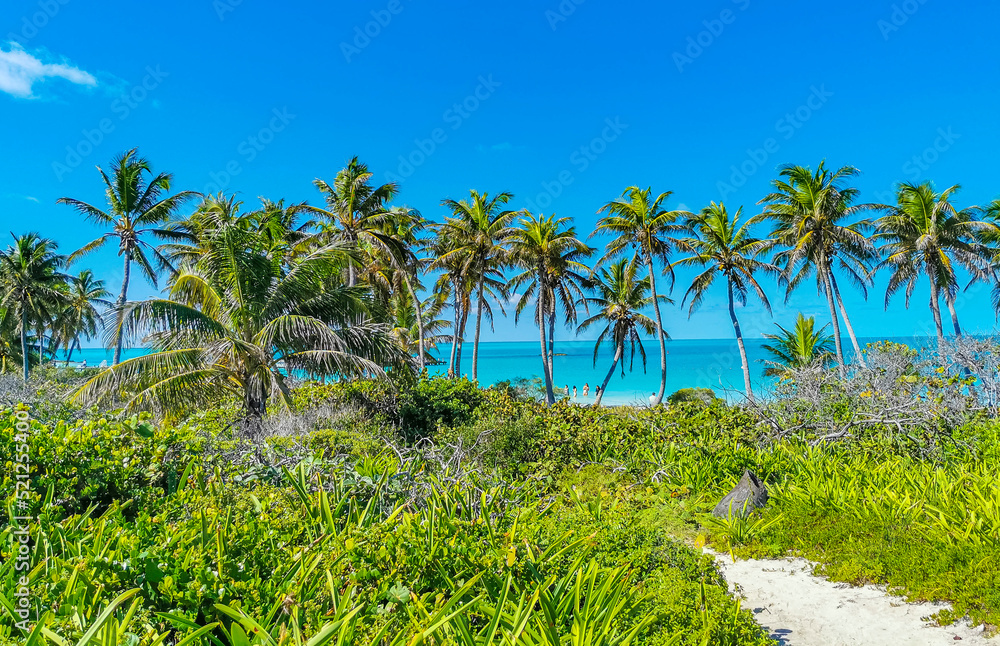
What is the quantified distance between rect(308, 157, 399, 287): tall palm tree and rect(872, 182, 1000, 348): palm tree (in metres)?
22.9

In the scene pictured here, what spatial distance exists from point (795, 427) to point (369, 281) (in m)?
19.3

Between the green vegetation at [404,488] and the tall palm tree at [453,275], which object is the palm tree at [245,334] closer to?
the green vegetation at [404,488]

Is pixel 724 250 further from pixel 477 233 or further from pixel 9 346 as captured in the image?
pixel 9 346

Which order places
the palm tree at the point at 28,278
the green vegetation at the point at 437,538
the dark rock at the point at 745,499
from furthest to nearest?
the palm tree at the point at 28,278 < the dark rock at the point at 745,499 < the green vegetation at the point at 437,538

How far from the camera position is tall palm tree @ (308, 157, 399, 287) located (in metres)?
20.9

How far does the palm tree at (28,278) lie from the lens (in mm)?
27094

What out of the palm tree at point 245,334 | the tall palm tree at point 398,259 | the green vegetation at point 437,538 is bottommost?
the green vegetation at point 437,538

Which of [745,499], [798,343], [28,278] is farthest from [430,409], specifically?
[28,278]

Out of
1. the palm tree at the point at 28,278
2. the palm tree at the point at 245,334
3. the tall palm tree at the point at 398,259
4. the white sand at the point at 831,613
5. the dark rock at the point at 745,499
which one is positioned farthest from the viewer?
the palm tree at the point at 28,278

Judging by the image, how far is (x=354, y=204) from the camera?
2136cm

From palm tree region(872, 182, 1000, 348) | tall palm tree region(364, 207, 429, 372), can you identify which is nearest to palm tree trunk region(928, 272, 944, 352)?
palm tree region(872, 182, 1000, 348)

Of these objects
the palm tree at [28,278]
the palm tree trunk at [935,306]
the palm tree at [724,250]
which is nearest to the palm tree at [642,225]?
the palm tree at [724,250]

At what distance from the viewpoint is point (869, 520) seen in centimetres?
530

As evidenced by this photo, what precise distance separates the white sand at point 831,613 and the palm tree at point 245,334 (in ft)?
25.7
